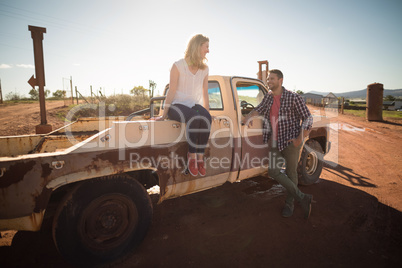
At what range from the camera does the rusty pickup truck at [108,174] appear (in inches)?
71.6

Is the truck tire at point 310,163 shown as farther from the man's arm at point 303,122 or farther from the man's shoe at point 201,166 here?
the man's shoe at point 201,166

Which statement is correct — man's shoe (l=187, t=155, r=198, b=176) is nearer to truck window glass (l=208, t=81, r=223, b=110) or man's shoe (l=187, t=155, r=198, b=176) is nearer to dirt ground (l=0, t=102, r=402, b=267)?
dirt ground (l=0, t=102, r=402, b=267)

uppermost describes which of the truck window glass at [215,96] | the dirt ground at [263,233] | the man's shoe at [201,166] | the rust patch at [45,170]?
the truck window glass at [215,96]

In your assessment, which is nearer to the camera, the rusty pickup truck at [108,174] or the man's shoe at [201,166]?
the rusty pickup truck at [108,174]

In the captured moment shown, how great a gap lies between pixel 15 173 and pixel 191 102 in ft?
5.81

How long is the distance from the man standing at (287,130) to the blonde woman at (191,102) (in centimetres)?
95

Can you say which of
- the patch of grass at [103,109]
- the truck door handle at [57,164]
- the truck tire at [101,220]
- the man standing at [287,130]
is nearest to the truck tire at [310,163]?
the man standing at [287,130]

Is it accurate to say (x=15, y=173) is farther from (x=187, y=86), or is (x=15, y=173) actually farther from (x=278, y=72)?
(x=278, y=72)

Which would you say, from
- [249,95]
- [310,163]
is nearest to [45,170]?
[249,95]

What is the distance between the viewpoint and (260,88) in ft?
12.8

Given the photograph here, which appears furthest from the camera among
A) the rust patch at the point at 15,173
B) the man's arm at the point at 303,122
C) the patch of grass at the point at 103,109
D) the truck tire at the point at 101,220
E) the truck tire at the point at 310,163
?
the patch of grass at the point at 103,109

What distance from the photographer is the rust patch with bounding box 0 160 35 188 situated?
1.72 m

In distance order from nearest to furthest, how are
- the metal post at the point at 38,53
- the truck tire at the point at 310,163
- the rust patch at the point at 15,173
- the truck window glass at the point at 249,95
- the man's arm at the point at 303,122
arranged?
1. the rust patch at the point at 15,173
2. the man's arm at the point at 303,122
3. the truck window glass at the point at 249,95
4. the truck tire at the point at 310,163
5. the metal post at the point at 38,53

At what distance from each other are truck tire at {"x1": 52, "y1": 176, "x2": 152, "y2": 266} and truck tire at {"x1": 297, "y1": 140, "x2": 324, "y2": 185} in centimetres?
303
